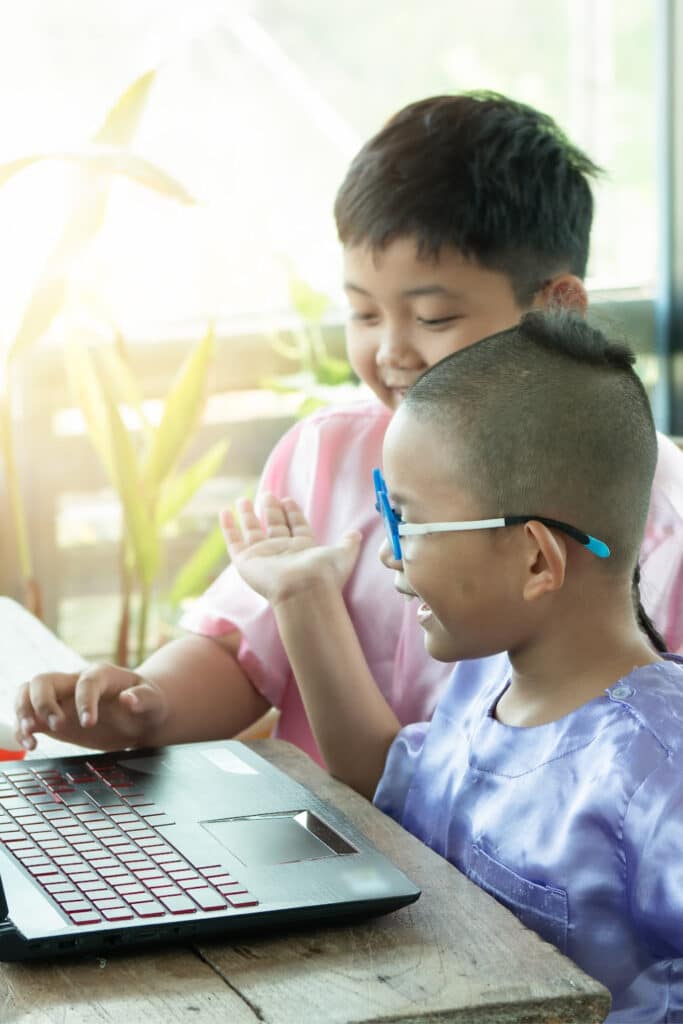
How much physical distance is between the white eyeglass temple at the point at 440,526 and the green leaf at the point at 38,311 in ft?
4.75

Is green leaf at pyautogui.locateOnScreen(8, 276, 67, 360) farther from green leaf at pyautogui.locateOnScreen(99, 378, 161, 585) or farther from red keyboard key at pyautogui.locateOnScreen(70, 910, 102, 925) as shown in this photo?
red keyboard key at pyautogui.locateOnScreen(70, 910, 102, 925)

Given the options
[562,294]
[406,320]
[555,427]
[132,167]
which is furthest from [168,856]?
[132,167]

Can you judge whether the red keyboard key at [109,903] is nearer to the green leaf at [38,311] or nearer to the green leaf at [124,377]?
the green leaf at [38,311]

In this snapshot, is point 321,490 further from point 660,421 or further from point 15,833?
point 660,421

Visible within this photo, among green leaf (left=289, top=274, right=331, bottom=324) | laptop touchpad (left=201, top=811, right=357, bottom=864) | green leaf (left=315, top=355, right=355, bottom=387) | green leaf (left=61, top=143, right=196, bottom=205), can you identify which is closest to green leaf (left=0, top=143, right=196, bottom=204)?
green leaf (left=61, top=143, right=196, bottom=205)

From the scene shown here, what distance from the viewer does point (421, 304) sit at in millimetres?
1293

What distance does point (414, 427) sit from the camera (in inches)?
39.6

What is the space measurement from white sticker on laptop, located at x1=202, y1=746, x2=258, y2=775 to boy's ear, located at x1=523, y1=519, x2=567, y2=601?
263mm

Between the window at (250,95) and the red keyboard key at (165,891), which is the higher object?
the window at (250,95)

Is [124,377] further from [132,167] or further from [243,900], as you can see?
[243,900]

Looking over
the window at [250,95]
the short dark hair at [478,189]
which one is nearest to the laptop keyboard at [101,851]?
the short dark hair at [478,189]

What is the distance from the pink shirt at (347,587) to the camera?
1360 mm

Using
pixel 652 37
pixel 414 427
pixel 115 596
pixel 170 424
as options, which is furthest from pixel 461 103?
pixel 652 37

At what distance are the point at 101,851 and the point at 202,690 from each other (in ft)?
1.60
